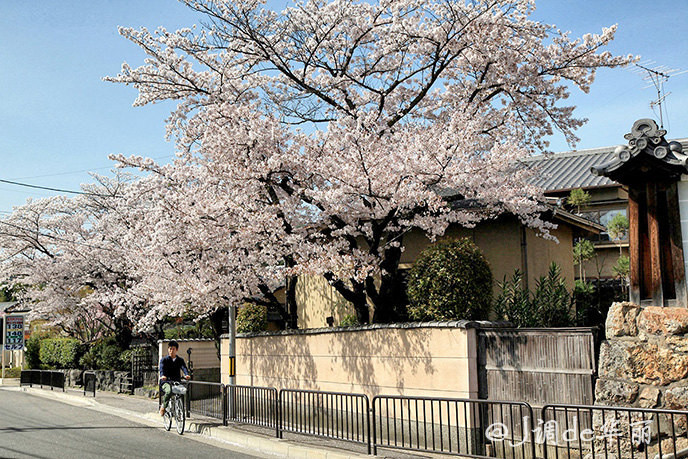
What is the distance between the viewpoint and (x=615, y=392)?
9.16m

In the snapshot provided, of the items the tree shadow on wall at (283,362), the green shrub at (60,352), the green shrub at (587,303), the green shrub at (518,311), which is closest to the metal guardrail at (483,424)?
the tree shadow on wall at (283,362)

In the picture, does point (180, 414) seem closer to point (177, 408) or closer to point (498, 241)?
point (177, 408)

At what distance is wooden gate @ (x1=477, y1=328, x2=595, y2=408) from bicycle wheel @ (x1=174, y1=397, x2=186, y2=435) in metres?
6.80

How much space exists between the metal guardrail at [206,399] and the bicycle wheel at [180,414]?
594 mm

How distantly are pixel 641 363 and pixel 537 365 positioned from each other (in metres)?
1.87

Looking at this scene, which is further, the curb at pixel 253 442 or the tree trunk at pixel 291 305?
the tree trunk at pixel 291 305

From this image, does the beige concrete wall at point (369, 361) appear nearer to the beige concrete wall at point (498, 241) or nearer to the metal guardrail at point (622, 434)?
the metal guardrail at point (622, 434)

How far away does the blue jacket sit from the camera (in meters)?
14.7

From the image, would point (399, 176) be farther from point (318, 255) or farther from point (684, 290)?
point (684, 290)

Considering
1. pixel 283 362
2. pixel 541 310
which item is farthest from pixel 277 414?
pixel 541 310

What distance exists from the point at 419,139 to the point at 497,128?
13.4 ft

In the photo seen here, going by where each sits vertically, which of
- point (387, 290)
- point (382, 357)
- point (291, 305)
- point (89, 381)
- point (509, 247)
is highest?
point (509, 247)

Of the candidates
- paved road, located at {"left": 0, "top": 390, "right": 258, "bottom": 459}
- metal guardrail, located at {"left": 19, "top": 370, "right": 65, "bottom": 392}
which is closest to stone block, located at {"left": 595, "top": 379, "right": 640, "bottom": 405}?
paved road, located at {"left": 0, "top": 390, "right": 258, "bottom": 459}

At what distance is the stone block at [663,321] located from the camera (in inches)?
342
